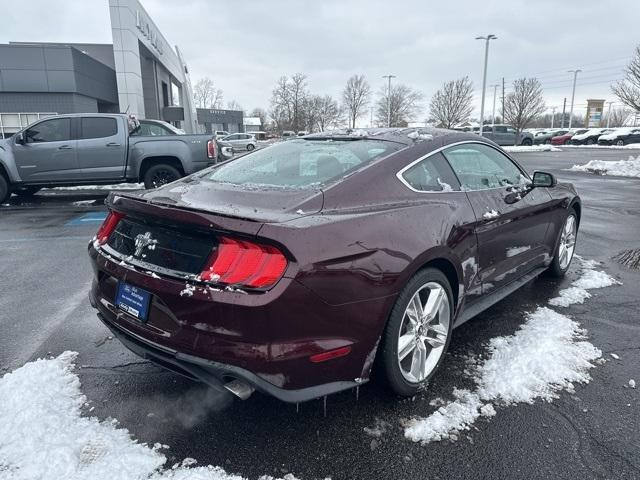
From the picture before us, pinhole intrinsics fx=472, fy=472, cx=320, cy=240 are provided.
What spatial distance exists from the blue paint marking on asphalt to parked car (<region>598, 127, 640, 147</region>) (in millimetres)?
48690

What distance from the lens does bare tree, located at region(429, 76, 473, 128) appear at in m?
51.3

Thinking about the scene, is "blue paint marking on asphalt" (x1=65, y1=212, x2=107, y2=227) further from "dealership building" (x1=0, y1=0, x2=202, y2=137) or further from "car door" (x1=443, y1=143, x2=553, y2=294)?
"dealership building" (x1=0, y1=0, x2=202, y2=137)

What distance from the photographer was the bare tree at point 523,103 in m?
42.2

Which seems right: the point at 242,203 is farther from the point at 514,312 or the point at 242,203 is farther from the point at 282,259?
the point at 514,312

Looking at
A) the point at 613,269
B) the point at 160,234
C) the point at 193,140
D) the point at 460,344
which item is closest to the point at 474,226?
the point at 460,344

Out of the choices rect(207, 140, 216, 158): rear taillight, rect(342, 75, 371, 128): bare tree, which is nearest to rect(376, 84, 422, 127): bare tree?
rect(342, 75, 371, 128): bare tree

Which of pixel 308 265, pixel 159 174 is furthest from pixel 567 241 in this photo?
pixel 159 174

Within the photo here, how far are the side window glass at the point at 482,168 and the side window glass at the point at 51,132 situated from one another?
367 inches

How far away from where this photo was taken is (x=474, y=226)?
3068 millimetres

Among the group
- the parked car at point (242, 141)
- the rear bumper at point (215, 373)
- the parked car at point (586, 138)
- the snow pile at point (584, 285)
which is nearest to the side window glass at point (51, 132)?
the rear bumper at point (215, 373)

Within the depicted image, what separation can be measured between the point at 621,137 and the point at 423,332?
5097cm

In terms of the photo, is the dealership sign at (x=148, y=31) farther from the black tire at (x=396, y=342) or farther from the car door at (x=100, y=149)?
the black tire at (x=396, y=342)

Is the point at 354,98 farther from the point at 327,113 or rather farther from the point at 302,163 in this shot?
the point at 302,163

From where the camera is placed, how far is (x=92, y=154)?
10078mm
